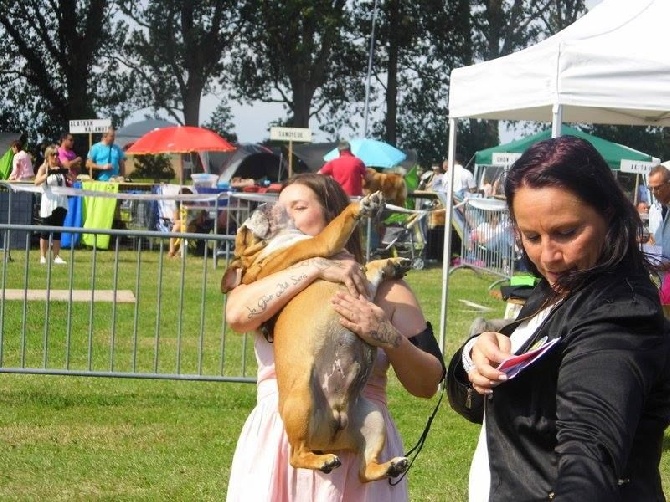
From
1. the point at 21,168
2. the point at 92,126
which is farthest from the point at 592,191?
the point at 21,168

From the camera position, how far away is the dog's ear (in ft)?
11.3

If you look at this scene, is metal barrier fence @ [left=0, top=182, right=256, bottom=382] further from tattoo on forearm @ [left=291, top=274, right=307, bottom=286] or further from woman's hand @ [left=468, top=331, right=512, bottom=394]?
woman's hand @ [left=468, top=331, right=512, bottom=394]

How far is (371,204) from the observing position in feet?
10.4

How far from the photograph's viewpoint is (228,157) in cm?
3070

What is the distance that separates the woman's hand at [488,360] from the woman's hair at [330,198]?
139 centimetres

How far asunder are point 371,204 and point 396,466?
724 millimetres

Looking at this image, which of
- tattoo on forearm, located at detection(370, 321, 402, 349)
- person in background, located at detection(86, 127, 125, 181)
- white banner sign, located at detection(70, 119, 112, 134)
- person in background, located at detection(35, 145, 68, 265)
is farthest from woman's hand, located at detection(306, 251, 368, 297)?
white banner sign, located at detection(70, 119, 112, 134)

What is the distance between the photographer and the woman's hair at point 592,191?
1846 millimetres

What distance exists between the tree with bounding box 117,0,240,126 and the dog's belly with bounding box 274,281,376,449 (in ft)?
130

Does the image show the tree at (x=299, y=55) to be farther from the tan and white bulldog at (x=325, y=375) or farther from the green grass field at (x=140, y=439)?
the tan and white bulldog at (x=325, y=375)

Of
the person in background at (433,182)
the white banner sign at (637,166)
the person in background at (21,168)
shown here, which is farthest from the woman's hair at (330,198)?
the person in background at (433,182)

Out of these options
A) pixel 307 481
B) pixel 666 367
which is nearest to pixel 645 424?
pixel 666 367

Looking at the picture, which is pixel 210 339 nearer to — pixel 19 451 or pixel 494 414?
pixel 19 451

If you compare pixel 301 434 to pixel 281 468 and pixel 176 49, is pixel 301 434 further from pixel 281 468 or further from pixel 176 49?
pixel 176 49
